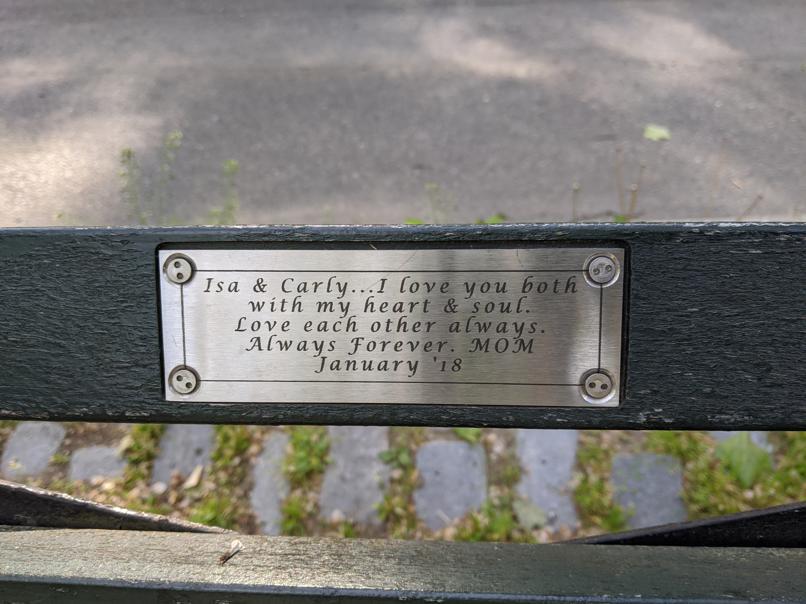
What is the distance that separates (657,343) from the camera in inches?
43.7

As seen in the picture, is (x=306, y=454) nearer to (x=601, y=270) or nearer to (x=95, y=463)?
(x=95, y=463)

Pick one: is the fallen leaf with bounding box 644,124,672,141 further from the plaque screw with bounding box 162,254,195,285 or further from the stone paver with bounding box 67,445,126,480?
the plaque screw with bounding box 162,254,195,285

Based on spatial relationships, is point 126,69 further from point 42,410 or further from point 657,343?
point 657,343

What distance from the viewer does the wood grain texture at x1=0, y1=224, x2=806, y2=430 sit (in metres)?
1.09

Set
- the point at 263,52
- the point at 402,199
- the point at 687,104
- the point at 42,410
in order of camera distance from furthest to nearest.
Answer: the point at 263,52
the point at 687,104
the point at 402,199
the point at 42,410

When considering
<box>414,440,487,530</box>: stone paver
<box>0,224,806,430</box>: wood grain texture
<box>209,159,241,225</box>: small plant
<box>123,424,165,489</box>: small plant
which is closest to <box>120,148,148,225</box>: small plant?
<box>209,159,241,225</box>: small plant

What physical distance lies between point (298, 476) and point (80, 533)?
1151 mm

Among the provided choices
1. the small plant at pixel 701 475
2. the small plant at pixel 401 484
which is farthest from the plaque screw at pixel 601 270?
the small plant at pixel 701 475

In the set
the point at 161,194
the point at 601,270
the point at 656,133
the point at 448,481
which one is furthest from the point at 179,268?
the point at 656,133

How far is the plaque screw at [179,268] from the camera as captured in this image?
112 cm

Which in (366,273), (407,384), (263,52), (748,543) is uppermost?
(263,52)

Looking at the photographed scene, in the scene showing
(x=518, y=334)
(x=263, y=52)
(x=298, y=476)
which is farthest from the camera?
(x=263, y=52)

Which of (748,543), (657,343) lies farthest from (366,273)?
(748,543)

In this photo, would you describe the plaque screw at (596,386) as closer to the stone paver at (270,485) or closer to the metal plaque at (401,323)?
the metal plaque at (401,323)
